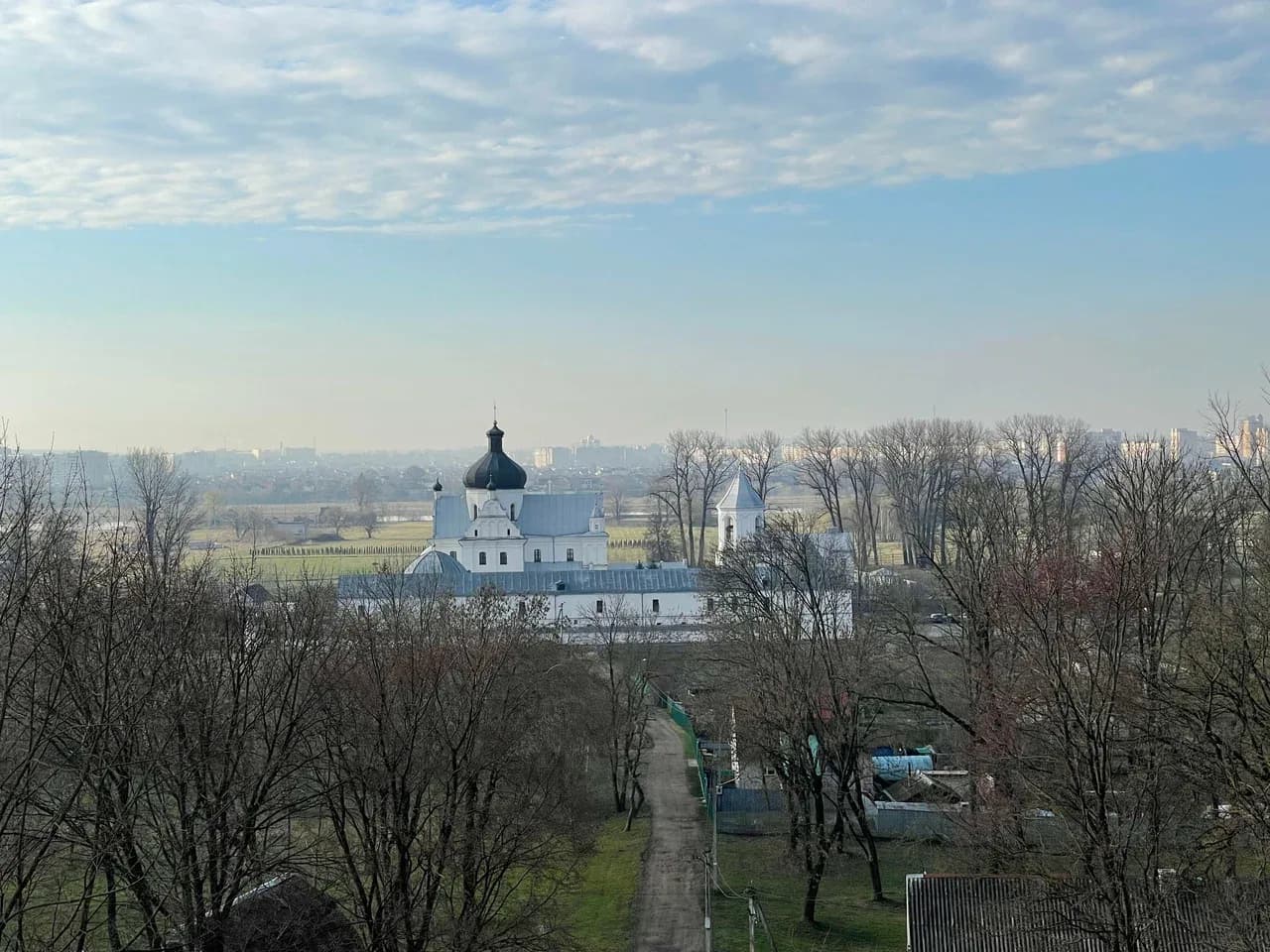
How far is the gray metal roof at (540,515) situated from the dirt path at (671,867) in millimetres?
24967

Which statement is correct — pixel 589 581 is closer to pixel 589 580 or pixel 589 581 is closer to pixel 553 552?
pixel 589 580

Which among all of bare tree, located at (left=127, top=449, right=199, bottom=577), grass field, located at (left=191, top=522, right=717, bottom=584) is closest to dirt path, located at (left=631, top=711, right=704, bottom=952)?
bare tree, located at (left=127, top=449, right=199, bottom=577)

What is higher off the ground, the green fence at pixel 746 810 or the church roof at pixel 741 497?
the church roof at pixel 741 497

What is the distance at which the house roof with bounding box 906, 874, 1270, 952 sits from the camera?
48.7 feet

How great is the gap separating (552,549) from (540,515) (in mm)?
2022

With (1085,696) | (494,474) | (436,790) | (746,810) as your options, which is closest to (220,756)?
(436,790)

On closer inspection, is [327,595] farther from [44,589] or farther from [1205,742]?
[1205,742]

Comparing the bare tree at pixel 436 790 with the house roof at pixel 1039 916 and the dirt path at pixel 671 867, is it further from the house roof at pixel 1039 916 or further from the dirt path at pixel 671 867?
the house roof at pixel 1039 916

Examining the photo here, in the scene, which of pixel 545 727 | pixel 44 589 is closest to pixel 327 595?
pixel 545 727

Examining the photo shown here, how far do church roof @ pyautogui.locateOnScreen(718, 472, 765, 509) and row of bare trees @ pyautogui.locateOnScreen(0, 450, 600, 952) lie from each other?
132 ft

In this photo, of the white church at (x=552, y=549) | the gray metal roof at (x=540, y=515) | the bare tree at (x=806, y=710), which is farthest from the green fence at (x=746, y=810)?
the gray metal roof at (x=540, y=515)

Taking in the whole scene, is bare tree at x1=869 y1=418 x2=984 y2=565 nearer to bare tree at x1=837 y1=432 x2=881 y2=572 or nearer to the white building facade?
bare tree at x1=837 y1=432 x2=881 y2=572

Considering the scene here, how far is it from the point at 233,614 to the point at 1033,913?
467 inches

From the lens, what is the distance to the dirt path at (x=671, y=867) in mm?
22359
